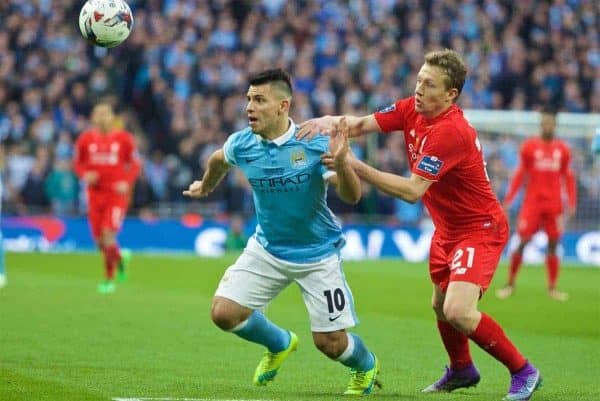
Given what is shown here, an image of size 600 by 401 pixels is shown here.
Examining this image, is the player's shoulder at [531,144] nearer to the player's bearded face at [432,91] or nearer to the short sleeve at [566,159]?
the short sleeve at [566,159]

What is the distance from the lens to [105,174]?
16.7 m

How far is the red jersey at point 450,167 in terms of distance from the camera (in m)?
7.70

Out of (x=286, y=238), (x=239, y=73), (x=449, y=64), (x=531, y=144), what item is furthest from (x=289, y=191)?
(x=239, y=73)

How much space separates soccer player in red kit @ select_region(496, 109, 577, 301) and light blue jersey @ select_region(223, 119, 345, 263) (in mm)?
9045

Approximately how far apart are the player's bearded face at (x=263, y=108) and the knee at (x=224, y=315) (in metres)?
1.16

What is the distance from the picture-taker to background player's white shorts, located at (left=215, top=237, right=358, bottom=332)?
26.3 ft

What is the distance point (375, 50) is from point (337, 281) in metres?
21.0

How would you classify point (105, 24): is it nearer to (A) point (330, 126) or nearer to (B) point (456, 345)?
(A) point (330, 126)

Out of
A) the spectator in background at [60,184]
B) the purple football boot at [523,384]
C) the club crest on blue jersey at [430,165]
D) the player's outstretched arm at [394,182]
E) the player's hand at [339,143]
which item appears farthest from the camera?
the spectator in background at [60,184]

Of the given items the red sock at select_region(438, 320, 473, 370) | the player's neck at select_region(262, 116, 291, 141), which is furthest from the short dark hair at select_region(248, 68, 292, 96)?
the red sock at select_region(438, 320, 473, 370)

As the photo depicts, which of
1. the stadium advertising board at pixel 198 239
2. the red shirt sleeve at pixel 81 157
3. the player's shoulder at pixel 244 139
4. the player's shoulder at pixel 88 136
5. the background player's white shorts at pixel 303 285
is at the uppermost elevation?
the player's shoulder at pixel 244 139

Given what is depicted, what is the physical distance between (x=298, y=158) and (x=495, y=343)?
5.65ft

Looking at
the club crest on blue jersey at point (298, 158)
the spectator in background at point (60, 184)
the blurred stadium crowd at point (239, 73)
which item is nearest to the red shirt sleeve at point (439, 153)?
the club crest on blue jersey at point (298, 158)

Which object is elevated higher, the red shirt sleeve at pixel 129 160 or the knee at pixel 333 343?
the knee at pixel 333 343
